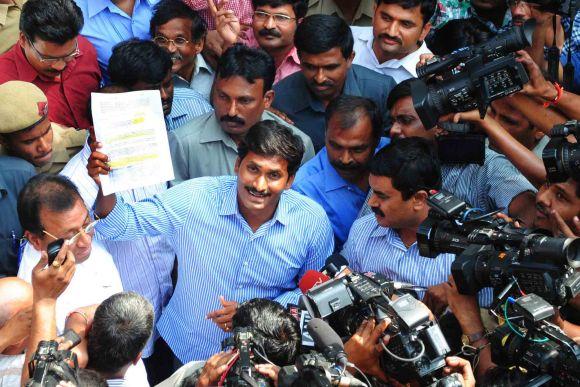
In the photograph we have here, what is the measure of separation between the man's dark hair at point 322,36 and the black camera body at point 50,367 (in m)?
3.04

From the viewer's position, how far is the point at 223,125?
552 cm

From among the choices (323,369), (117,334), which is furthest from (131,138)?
(323,369)

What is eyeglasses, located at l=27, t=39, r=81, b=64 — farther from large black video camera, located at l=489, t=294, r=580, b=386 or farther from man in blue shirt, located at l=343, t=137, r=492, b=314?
large black video camera, located at l=489, t=294, r=580, b=386

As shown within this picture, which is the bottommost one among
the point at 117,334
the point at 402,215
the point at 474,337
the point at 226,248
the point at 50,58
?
the point at 226,248

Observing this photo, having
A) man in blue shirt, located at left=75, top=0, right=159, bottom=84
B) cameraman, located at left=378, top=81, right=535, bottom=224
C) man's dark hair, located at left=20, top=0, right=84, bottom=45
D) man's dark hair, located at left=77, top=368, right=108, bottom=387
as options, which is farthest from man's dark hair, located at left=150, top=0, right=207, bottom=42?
man's dark hair, located at left=77, top=368, right=108, bottom=387

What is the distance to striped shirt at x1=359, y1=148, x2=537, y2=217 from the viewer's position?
507 centimetres

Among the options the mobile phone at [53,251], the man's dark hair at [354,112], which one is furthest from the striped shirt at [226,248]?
the mobile phone at [53,251]

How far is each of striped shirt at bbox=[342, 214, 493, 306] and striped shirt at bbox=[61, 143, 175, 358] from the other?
1.03 m

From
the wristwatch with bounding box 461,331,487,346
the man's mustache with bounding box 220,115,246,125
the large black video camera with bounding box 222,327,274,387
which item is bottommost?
the wristwatch with bounding box 461,331,487,346

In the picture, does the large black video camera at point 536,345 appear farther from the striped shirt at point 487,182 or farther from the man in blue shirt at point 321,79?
the man in blue shirt at point 321,79

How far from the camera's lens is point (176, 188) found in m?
4.95

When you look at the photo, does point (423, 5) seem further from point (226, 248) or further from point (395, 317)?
point (395, 317)

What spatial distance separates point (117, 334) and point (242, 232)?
4.22ft

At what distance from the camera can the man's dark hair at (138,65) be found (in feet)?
17.7
